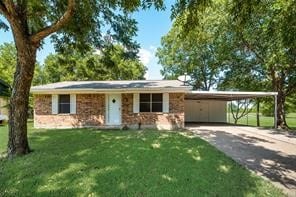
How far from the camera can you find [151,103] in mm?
17422

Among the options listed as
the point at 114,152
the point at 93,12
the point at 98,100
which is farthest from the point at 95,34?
the point at 114,152

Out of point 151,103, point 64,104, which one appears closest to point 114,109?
point 151,103

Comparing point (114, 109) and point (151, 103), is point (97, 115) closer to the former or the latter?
point (114, 109)

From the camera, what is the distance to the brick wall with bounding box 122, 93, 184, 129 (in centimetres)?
1705

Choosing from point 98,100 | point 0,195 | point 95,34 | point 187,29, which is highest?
point 95,34

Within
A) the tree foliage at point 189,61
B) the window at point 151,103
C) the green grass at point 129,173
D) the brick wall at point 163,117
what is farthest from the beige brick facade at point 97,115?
the tree foliage at point 189,61

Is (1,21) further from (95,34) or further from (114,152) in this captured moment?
(114,152)

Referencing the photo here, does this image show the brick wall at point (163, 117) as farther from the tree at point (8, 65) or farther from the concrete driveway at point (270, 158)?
the tree at point (8, 65)

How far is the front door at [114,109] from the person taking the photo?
17734 mm

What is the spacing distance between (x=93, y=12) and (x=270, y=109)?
1074 inches

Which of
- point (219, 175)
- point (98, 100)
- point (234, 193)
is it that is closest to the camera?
point (234, 193)

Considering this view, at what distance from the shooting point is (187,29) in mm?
7586

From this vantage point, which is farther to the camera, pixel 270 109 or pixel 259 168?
pixel 270 109

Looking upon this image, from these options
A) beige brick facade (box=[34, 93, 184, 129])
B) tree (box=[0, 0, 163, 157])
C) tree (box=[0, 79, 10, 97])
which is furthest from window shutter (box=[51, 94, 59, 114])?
tree (box=[0, 79, 10, 97])
